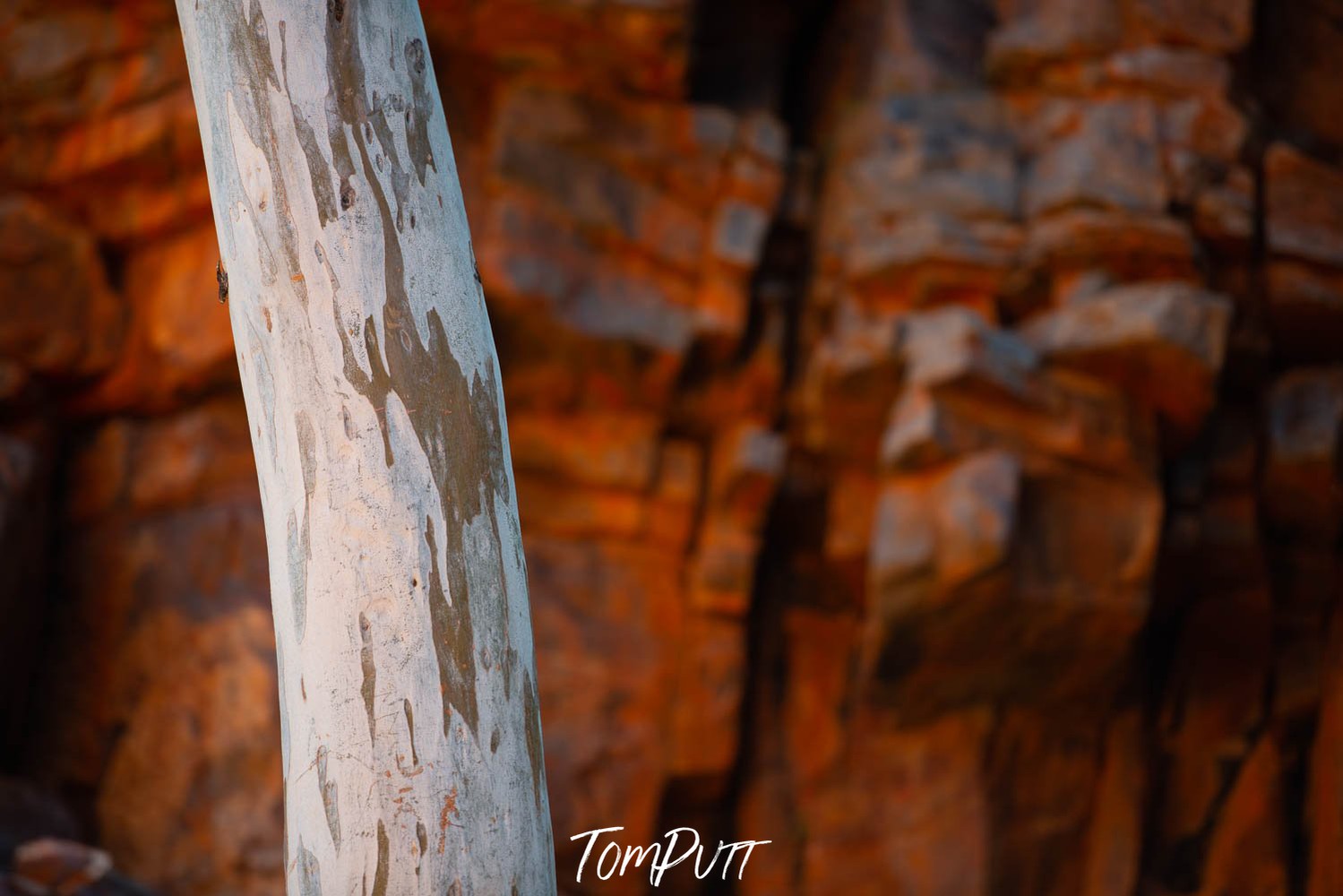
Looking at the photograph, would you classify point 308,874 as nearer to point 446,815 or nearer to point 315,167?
point 446,815

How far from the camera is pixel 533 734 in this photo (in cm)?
147

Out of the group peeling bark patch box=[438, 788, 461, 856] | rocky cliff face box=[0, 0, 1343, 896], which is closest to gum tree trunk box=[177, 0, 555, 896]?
peeling bark patch box=[438, 788, 461, 856]

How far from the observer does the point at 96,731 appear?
5.82 m

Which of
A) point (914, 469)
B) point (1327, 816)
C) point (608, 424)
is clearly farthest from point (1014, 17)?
point (1327, 816)

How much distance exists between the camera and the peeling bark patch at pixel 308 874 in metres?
1.39

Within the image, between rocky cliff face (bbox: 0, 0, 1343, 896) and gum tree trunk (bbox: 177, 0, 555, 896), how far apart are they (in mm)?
4273

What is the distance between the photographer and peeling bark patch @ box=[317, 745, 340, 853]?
1379 mm

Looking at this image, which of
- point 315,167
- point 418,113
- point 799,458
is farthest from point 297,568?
point 799,458

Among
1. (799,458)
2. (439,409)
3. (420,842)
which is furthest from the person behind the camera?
(799,458)

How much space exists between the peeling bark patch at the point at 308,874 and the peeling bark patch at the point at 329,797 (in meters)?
0.05

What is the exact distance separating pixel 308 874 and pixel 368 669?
270 millimetres

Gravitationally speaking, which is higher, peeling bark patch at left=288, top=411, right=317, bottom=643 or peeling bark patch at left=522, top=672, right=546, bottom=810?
peeling bark patch at left=288, top=411, right=317, bottom=643

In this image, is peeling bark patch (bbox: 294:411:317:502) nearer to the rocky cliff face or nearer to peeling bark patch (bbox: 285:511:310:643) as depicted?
peeling bark patch (bbox: 285:511:310:643)

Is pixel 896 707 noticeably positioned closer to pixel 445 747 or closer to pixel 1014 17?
pixel 1014 17
